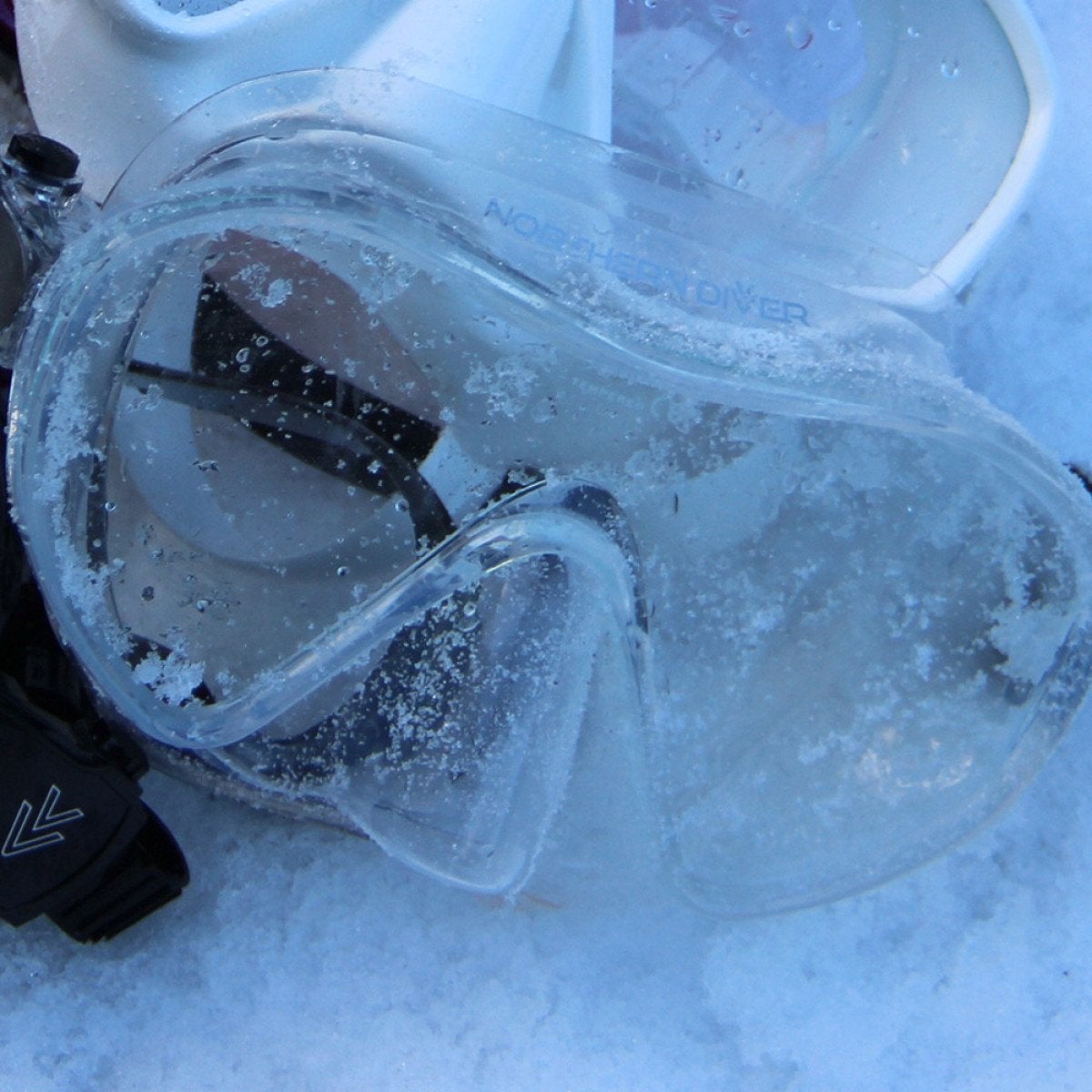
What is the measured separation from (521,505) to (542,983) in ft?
1.48

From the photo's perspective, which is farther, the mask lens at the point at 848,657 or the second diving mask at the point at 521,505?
the mask lens at the point at 848,657

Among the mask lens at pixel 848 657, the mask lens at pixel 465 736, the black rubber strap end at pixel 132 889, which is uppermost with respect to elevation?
the mask lens at pixel 848 657

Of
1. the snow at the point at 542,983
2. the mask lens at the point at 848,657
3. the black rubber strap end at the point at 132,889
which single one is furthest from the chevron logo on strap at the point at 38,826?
the mask lens at the point at 848,657

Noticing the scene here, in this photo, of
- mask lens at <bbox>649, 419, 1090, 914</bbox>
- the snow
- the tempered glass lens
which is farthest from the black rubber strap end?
mask lens at <bbox>649, 419, 1090, 914</bbox>

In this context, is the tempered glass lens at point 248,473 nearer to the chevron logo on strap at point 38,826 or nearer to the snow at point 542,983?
the chevron logo on strap at point 38,826

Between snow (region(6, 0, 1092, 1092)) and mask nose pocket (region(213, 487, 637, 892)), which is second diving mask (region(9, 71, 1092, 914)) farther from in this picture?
snow (region(6, 0, 1092, 1092))

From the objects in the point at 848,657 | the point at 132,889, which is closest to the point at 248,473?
the point at 132,889

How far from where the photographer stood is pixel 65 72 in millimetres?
807

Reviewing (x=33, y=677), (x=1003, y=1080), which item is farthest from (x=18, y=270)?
(x=1003, y=1080)

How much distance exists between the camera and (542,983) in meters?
0.96

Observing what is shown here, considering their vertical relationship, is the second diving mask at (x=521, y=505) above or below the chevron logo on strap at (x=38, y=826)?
above

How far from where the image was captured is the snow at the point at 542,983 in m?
0.93

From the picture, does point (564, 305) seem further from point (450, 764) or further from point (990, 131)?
point (990, 131)

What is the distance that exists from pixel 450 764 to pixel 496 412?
0.92ft
